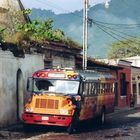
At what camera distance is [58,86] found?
24.5 metres

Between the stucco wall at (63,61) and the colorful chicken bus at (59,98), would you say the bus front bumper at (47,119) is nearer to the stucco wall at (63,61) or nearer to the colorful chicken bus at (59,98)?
the colorful chicken bus at (59,98)

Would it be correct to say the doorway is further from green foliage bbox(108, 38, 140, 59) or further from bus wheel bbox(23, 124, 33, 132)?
green foliage bbox(108, 38, 140, 59)

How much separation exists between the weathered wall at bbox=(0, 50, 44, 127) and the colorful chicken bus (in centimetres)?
208

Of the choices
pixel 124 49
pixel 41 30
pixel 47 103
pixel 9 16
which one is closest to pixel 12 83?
pixel 47 103

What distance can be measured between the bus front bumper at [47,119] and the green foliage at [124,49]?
3636 inches

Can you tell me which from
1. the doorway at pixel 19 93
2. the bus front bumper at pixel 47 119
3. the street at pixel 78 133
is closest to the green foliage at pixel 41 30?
the doorway at pixel 19 93

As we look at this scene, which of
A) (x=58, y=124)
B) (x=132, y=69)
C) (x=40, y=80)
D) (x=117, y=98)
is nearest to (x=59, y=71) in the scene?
(x=40, y=80)

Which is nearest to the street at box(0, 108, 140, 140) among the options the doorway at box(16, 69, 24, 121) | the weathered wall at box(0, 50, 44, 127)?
the weathered wall at box(0, 50, 44, 127)

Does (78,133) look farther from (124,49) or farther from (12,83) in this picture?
(124,49)

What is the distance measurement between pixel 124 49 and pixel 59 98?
3724 inches

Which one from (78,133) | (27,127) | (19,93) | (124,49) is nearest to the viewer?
(78,133)

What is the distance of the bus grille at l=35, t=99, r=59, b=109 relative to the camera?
23.8m

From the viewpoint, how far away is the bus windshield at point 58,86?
24444 millimetres

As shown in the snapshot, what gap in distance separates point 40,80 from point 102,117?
6.32 meters
